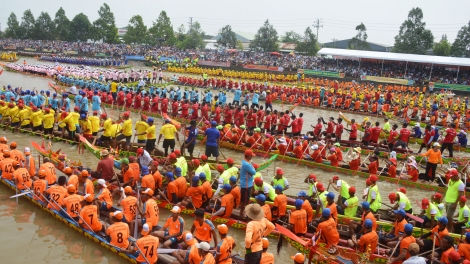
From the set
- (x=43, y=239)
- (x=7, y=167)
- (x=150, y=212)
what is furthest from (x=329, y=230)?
(x=7, y=167)

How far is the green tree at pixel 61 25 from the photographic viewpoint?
72.1m

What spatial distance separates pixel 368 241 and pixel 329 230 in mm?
723

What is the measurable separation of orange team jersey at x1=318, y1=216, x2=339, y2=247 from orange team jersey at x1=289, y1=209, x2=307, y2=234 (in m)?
0.51

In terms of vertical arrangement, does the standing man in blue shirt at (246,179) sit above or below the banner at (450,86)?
below

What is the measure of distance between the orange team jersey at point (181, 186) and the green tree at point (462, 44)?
54368 mm

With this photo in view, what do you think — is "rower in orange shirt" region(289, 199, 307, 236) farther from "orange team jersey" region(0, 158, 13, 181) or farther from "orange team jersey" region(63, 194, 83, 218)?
"orange team jersey" region(0, 158, 13, 181)

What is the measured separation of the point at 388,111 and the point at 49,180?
20302mm

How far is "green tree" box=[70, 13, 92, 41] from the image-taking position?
7138 cm

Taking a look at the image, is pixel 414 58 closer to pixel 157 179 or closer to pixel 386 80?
pixel 386 80

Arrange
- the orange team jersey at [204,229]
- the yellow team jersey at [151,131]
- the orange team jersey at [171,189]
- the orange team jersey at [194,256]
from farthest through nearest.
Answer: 1. the yellow team jersey at [151,131]
2. the orange team jersey at [171,189]
3. the orange team jersey at [204,229]
4. the orange team jersey at [194,256]

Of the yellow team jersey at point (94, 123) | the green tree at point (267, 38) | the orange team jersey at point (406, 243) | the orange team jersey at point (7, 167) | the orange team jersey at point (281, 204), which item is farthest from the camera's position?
the green tree at point (267, 38)

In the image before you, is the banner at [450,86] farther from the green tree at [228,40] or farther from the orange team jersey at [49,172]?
the green tree at [228,40]

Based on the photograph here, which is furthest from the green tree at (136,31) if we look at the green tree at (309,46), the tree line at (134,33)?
the green tree at (309,46)

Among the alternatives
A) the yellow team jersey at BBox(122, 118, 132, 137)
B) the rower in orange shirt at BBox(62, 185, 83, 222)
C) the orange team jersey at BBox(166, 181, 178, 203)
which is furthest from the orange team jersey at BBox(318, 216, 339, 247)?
the yellow team jersey at BBox(122, 118, 132, 137)
